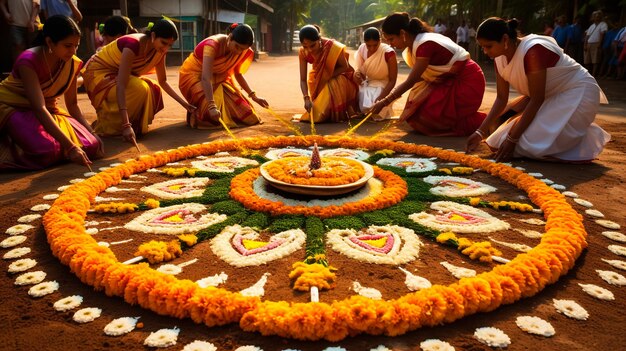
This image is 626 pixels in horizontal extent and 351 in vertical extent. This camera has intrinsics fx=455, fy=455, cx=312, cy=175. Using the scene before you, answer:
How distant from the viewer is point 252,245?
274 centimetres

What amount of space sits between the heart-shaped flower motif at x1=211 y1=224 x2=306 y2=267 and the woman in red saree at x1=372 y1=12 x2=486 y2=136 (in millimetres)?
3358

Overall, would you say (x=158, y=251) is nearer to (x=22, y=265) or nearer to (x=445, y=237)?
(x=22, y=265)

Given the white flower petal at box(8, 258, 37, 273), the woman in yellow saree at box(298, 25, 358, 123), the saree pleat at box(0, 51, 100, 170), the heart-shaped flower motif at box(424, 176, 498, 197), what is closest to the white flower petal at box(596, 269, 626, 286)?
the heart-shaped flower motif at box(424, 176, 498, 197)

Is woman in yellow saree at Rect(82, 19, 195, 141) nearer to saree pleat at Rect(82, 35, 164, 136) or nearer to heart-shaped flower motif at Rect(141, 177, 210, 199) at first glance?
saree pleat at Rect(82, 35, 164, 136)

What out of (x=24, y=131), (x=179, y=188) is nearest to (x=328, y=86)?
(x=179, y=188)

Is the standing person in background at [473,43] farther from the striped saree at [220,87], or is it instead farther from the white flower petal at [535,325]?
the white flower petal at [535,325]

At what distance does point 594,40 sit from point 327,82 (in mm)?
11349

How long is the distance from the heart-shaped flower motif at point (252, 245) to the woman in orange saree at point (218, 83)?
11.3 ft

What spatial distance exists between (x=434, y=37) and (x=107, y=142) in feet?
13.8

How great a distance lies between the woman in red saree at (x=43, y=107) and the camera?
3993 mm

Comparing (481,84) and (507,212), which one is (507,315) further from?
(481,84)

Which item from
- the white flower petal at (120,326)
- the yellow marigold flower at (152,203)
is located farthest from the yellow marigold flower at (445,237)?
the yellow marigold flower at (152,203)

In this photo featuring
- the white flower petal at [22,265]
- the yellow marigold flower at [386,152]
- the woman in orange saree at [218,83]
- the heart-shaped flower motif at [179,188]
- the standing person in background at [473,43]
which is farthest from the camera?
the standing person in background at [473,43]

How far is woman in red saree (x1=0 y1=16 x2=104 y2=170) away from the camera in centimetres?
399
